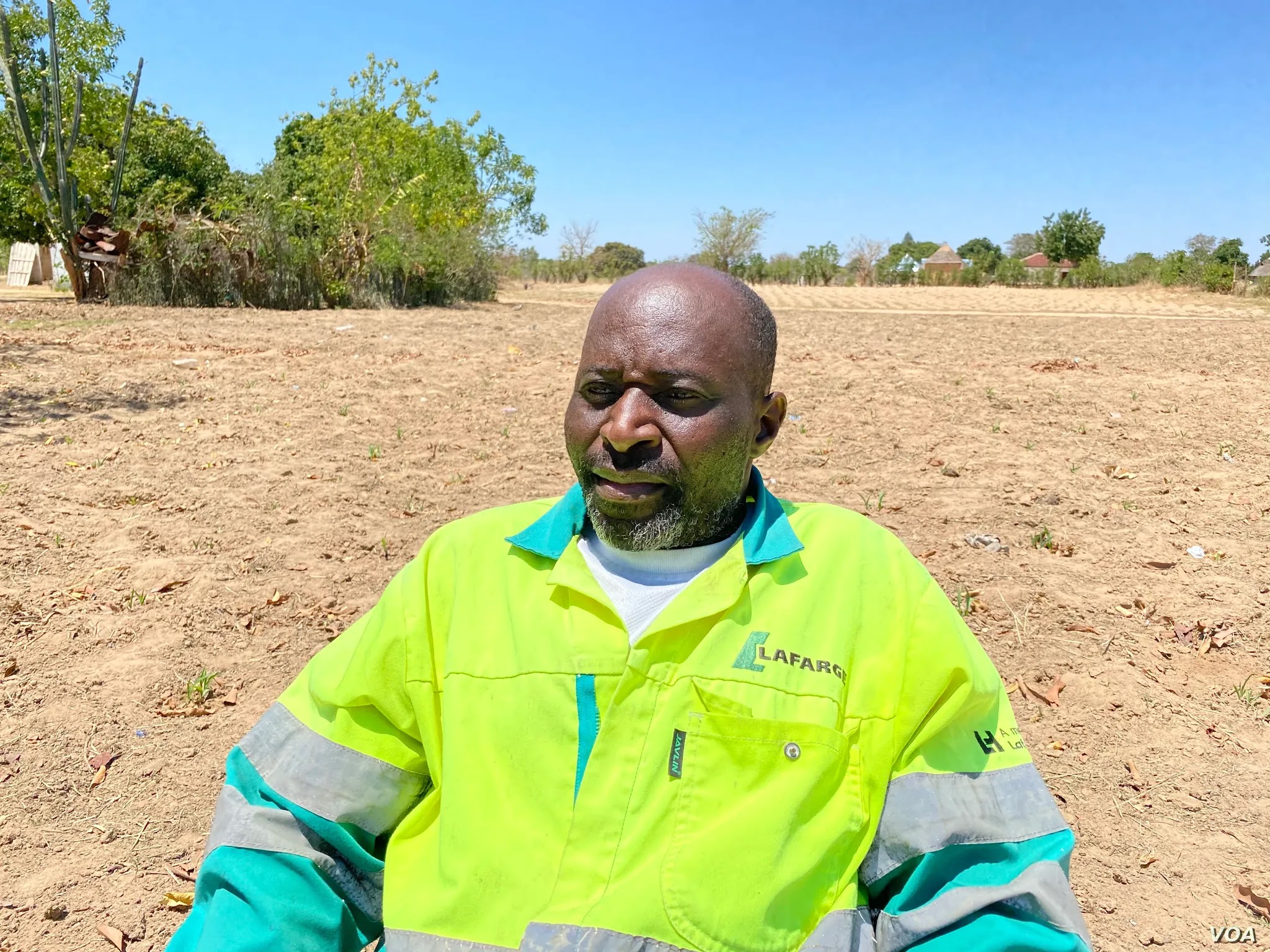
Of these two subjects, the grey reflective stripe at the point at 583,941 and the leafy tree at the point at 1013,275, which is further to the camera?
the leafy tree at the point at 1013,275

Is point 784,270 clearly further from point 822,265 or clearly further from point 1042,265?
point 1042,265

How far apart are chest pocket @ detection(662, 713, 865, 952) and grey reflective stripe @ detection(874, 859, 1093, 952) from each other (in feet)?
0.39

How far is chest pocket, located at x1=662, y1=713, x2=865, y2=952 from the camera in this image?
1310mm

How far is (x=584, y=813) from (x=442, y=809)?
227mm

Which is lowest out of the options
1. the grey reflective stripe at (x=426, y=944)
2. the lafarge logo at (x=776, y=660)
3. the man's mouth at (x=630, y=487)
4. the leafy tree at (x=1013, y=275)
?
the grey reflective stripe at (x=426, y=944)

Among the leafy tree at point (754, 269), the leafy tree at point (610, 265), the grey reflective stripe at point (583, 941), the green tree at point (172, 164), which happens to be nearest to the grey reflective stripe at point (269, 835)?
the grey reflective stripe at point (583, 941)

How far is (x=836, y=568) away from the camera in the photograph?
5.00 feet

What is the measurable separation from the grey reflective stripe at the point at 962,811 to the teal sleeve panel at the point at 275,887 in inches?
32.7

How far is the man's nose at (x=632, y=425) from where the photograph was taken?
1.58 metres

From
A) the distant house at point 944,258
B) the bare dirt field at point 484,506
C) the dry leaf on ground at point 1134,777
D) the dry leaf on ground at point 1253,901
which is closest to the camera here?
the dry leaf on ground at point 1253,901

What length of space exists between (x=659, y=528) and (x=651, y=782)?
0.43 meters

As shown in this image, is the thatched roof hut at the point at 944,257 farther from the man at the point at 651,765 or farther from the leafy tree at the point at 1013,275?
the man at the point at 651,765

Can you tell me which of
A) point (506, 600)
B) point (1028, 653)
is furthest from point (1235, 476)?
point (506, 600)

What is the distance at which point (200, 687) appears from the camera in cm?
346
